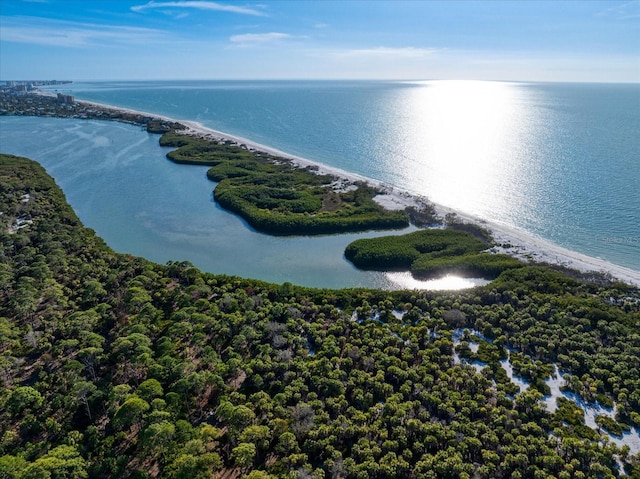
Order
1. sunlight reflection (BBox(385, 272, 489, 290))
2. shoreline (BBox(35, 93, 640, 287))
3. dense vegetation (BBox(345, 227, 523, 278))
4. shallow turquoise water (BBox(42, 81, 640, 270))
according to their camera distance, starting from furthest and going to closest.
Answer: shallow turquoise water (BBox(42, 81, 640, 270)) < dense vegetation (BBox(345, 227, 523, 278)) < shoreline (BBox(35, 93, 640, 287)) < sunlight reflection (BBox(385, 272, 489, 290))

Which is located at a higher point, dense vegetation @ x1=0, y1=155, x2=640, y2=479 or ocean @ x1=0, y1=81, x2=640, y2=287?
ocean @ x1=0, y1=81, x2=640, y2=287

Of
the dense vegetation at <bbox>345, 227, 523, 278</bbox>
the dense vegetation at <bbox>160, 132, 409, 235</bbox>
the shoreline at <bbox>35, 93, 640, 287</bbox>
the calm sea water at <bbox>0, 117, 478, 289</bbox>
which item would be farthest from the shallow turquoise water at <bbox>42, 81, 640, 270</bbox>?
the calm sea water at <bbox>0, 117, 478, 289</bbox>

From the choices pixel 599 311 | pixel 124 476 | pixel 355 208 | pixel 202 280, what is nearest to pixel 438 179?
pixel 355 208

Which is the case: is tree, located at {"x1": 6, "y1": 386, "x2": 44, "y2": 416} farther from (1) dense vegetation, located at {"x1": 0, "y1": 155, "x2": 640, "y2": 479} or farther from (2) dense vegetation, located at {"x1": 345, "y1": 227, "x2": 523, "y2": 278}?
(2) dense vegetation, located at {"x1": 345, "y1": 227, "x2": 523, "y2": 278}

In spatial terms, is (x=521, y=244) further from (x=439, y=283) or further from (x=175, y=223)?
(x=175, y=223)

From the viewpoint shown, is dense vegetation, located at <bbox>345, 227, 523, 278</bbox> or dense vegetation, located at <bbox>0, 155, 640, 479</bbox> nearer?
dense vegetation, located at <bbox>0, 155, 640, 479</bbox>

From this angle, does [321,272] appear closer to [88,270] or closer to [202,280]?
[202,280]

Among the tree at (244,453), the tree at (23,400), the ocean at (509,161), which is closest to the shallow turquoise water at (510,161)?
the ocean at (509,161)
